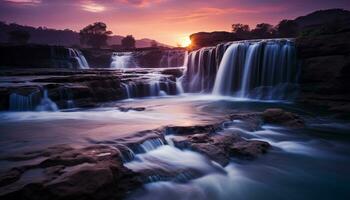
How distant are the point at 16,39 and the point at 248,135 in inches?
2255

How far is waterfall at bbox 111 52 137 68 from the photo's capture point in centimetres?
4021

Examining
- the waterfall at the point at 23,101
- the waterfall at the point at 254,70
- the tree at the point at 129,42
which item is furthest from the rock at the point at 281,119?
the tree at the point at 129,42

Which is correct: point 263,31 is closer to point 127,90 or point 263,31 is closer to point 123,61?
point 123,61

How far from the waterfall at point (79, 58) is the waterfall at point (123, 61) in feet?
14.4

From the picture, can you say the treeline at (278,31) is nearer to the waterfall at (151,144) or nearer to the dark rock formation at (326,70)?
the dark rock formation at (326,70)

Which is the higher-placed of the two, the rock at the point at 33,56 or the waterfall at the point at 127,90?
the rock at the point at 33,56

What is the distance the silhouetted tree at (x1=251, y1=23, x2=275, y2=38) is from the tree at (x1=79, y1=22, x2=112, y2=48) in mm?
33511

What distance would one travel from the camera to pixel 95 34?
67625 millimetres

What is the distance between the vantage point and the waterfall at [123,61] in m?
40.2

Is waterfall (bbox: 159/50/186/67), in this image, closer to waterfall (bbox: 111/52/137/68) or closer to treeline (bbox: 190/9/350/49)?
treeline (bbox: 190/9/350/49)

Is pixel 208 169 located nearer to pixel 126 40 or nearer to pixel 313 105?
pixel 313 105

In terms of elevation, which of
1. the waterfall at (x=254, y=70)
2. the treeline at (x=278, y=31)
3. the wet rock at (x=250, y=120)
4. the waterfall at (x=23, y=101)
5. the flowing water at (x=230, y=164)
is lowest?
the flowing water at (x=230, y=164)

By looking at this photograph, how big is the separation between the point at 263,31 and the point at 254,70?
32.7 metres

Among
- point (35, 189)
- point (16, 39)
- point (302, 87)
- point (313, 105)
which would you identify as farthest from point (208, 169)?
point (16, 39)
